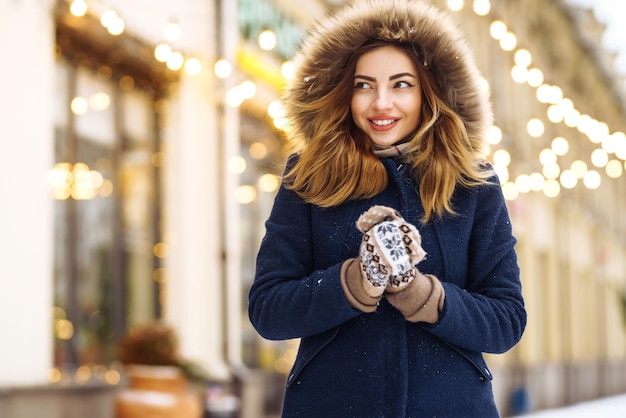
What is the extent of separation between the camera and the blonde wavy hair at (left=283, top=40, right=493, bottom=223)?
90.4 inches

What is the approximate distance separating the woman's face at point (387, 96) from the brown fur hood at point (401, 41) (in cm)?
4

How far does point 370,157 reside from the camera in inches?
92.4

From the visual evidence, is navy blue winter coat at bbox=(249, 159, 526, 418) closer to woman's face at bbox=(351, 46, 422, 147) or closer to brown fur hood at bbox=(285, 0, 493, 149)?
woman's face at bbox=(351, 46, 422, 147)

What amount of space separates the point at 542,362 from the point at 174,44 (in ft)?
44.6

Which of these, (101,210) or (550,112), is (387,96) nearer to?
(101,210)

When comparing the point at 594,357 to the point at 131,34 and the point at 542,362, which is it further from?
the point at 131,34

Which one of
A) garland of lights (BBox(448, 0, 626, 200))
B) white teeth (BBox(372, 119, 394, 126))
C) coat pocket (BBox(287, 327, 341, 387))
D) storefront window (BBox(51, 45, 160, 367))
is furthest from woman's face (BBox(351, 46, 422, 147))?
storefront window (BBox(51, 45, 160, 367))

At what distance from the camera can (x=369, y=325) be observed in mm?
2227

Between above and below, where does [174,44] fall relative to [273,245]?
above

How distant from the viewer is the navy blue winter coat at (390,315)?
7.10 ft

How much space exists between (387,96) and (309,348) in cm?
59

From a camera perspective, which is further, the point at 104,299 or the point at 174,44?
the point at 174,44

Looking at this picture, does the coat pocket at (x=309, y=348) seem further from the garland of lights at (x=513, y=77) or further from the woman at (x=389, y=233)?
the garland of lights at (x=513, y=77)

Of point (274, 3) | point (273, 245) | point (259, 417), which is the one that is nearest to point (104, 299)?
point (259, 417)
